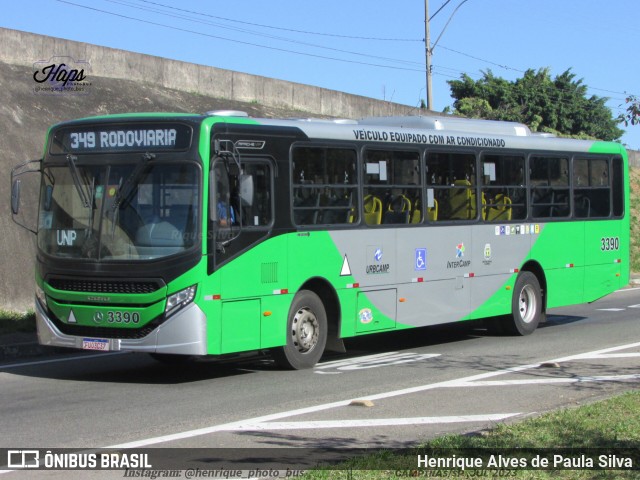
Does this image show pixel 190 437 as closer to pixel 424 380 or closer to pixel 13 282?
pixel 424 380

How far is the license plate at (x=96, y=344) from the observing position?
11.7 meters

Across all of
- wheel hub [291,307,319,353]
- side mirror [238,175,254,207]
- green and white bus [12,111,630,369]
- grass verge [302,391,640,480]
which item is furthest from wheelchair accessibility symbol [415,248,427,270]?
grass verge [302,391,640,480]

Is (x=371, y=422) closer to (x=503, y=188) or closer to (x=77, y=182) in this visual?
(x=77, y=182)

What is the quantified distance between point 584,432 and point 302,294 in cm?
539

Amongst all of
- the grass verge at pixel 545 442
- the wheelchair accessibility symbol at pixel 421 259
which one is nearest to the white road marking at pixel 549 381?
the grass verge at pixel 545 442

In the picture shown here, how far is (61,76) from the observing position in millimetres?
24844

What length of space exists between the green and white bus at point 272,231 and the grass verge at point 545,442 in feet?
13.9

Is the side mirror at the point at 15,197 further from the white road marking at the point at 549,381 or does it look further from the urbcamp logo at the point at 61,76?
the urbcamp logo at the point at 61,76

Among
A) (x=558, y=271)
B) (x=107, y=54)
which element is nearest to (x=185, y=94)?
(x=107, y=54)

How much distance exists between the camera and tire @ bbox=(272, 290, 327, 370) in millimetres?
12898

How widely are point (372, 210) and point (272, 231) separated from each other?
6.86 feet

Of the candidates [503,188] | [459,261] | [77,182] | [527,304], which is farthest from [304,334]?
[527,304]

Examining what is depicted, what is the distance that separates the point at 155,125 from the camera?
11.9 metres

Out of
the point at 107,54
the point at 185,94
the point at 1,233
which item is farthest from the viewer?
the point at 185,94
